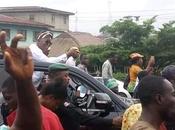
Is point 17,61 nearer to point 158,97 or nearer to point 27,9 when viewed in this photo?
point 158,97

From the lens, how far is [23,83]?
1.83m

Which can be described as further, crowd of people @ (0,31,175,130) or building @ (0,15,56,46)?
building @ (0,15,56,46)

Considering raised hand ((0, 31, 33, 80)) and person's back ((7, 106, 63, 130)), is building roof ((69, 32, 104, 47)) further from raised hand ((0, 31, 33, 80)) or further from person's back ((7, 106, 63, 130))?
raised hand ((0, 31, 33, 80))

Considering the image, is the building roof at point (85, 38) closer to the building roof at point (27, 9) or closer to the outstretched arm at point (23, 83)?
the building roof at point (27, 9)

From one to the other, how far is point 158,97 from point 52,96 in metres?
0.98

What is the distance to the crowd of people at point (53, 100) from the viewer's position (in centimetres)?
183

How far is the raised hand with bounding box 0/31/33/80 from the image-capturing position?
178 cm

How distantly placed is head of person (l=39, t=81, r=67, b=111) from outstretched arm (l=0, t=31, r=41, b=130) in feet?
5.53

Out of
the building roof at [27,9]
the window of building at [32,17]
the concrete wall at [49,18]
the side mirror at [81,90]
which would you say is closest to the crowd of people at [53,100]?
the side mirror at [81,90]

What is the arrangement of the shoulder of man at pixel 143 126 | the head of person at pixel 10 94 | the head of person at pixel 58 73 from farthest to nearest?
the head of person at pixel 58 73, the head of person at pixel 10 94, the shoulder of man at pixel 143 126

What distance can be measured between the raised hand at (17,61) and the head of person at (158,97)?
127cm

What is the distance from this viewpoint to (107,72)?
1204 cm

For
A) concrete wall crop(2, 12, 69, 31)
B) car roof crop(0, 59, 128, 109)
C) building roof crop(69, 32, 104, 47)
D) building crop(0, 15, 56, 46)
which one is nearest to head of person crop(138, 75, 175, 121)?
car roof crop(0, 59, 128, 109)

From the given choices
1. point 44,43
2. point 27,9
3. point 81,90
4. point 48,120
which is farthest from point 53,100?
point 27,9
